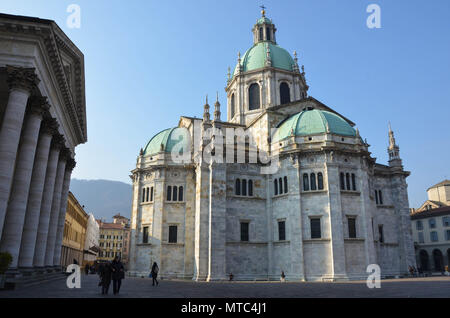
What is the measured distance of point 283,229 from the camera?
34062mm

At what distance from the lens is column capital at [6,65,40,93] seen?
16281mm

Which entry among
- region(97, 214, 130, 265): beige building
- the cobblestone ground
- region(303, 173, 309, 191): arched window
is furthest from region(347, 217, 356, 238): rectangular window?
region(97, 214, 130, 265): beige building

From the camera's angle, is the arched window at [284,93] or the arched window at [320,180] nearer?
the arched window at [320,180]

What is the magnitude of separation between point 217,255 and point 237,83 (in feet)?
80.1

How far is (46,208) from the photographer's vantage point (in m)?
22.3

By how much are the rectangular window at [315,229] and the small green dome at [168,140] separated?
1686 centimetres

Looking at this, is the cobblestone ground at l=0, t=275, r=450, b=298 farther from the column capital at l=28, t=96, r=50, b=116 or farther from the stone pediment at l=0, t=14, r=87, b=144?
the stone pediment at l=0, t=14, r=87, b=144

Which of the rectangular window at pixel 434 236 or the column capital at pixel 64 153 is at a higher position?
the column capital at pixel 64 153

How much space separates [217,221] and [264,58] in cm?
2498

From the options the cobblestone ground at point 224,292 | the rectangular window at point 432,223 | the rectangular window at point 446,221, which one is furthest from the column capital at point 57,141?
the rectangular window at point 432,223

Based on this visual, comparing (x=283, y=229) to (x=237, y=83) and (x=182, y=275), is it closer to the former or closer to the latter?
(x=182, y=275)

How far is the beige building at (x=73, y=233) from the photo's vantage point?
45.3 m

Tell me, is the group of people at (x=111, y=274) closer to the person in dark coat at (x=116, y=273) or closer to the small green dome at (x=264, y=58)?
the person in dark coat at (x=116, y=273)
